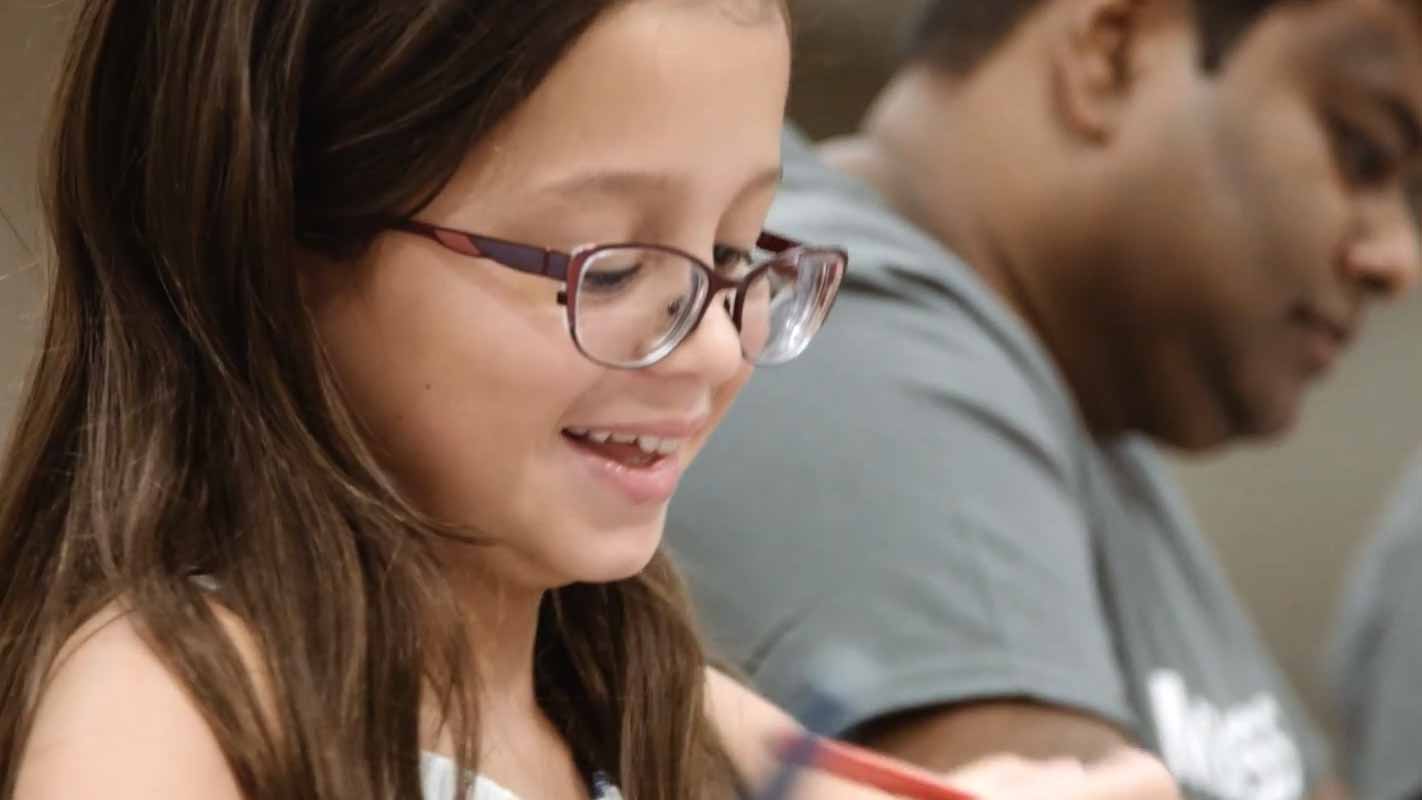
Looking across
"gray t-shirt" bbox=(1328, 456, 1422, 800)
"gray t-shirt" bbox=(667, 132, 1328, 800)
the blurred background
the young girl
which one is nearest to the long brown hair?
the young girl

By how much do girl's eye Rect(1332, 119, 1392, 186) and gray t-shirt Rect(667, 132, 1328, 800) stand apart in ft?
1.15

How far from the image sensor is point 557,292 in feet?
2.35

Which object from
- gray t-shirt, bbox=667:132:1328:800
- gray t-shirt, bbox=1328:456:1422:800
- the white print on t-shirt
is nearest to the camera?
gray t-shirt, bbox=667:132:1328:800

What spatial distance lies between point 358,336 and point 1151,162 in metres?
0.87

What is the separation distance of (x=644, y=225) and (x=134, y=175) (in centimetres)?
17

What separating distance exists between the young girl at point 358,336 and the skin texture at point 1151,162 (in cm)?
75

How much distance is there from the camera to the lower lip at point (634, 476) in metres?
0.75

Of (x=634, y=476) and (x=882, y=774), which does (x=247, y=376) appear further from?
(x=882, y=774)

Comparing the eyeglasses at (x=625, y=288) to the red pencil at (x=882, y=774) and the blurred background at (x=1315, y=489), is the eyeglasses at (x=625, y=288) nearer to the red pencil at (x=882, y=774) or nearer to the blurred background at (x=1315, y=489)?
the red pencil at (x=882, y=774)

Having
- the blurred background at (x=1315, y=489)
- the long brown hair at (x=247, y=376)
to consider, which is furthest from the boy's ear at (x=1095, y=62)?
the blurred background at (x=1315, y=489)

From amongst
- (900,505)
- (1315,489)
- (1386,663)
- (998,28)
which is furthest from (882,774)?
(1315,489)

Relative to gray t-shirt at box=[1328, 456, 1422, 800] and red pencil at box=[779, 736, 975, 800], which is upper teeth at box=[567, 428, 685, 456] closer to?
red pencil at box=[779, 736, 975, 800]

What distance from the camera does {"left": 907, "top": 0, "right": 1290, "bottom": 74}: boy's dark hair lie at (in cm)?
150

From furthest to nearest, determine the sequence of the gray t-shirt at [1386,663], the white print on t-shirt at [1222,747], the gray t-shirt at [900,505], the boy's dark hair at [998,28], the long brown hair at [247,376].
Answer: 1. the gray t-shirt at [1386,663]
2. the boy's dark hair at [998,28]
3. the white print on t-shirt at [1222,747]
4. the gray t-shirt at [900,505]
5. the long brown hair at [247,376]
